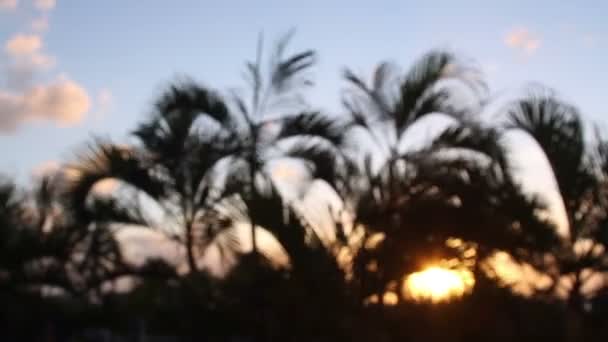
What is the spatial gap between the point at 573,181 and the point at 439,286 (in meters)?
2.23

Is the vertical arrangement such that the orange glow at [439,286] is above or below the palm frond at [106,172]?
below

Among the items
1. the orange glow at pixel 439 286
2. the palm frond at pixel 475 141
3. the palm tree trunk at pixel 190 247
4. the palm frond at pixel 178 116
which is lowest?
the orange glow at pixel 439 286

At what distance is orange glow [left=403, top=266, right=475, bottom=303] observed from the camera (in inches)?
303

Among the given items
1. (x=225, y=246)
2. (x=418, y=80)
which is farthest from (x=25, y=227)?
Answer: (x=418, y=80)

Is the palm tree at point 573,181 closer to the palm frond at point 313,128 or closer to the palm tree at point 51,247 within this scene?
the palm frond at point 313,128

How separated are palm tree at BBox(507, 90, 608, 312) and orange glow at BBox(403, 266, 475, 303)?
1678 millimetres

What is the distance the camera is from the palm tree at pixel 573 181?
9305mm

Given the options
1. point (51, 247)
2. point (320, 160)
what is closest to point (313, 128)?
point (320, 160)

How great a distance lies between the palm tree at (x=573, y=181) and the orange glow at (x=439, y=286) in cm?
168

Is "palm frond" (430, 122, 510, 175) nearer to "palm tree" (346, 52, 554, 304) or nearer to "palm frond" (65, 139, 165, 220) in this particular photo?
"palm tree" (346, 52, 554, 304)

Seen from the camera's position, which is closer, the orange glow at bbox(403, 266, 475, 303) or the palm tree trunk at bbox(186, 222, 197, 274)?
the orange glow at bbox(403, 266, 475, 303)

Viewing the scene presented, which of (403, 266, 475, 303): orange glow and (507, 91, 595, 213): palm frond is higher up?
(507, 91, 595, 213): palm frond

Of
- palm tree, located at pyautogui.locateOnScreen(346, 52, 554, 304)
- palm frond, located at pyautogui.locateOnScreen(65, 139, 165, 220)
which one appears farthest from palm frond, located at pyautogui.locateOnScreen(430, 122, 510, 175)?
palm frond, located at pyautogui.locateOnScreen(65, 139, 165, 220)

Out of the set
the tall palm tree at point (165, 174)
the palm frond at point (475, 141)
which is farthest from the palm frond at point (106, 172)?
the palm frond at point (475, 141)
